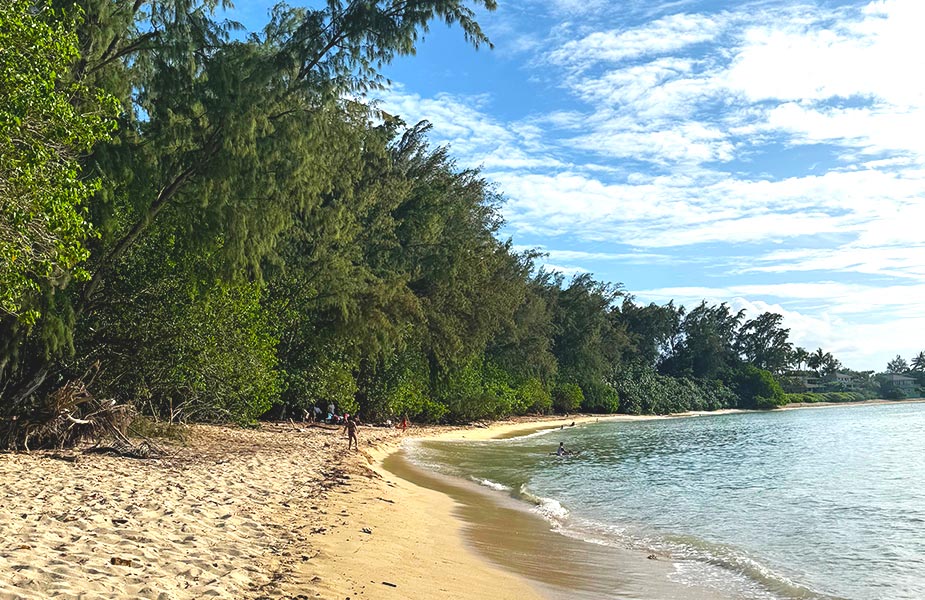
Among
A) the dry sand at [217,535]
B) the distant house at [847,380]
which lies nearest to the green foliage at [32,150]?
the dry sand at [217,535]

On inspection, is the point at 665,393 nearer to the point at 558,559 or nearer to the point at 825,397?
the point at 825,397

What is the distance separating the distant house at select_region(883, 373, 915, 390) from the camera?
522ft

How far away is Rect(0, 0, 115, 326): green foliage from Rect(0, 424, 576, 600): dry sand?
9.22 ft

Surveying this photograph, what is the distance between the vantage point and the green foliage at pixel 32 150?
741cm

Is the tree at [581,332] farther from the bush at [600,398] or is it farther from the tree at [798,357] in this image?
the tree at [798,357]

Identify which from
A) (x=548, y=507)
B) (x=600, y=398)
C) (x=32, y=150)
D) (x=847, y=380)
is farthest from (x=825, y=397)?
(x=32, y=150)

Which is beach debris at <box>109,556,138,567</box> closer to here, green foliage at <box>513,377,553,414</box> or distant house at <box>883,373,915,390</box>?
green foliage at <box>513,377,553,414</box>

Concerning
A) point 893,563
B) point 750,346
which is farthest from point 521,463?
point 750,346

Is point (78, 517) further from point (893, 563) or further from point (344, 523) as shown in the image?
point (893, 563)

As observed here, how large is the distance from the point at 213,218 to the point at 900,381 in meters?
184

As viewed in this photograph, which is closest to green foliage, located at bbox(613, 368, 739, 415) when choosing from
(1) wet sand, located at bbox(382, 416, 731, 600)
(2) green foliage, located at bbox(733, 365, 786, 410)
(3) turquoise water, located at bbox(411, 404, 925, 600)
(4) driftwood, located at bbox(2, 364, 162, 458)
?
(2) green foliage, located at bbox(733, 365, 786, 410)

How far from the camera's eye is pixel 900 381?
162m

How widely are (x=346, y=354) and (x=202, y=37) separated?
19717 mm

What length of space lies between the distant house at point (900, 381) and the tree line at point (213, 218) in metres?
156
